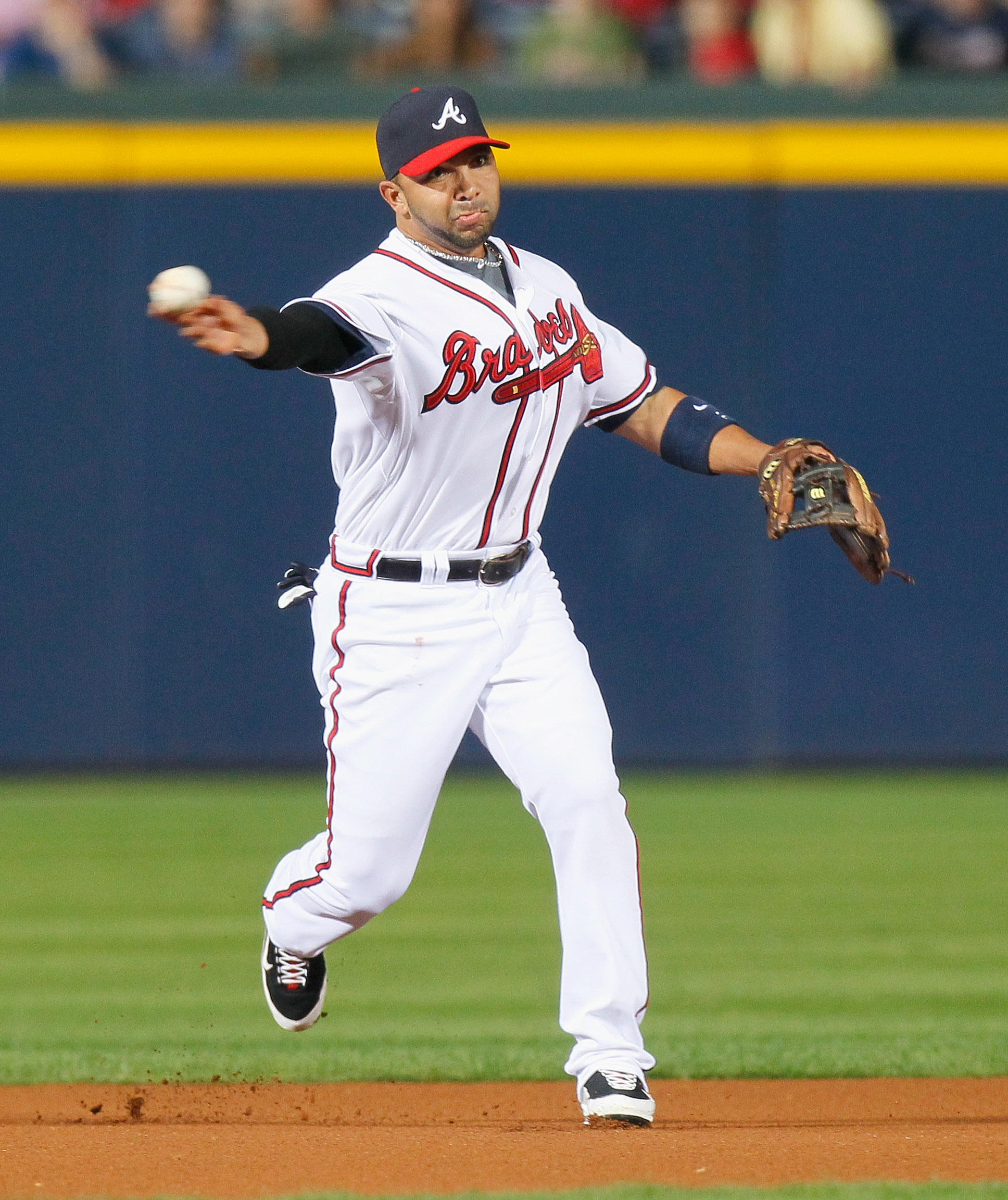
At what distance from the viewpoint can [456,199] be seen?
Answer: 3725 millimetres

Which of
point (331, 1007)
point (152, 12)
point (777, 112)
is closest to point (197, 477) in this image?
point (152, 12)

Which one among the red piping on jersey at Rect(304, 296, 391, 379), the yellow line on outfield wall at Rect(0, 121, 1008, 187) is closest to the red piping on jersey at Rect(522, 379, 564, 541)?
the red piping on jersey at Rect(304, 296, 391, 379)

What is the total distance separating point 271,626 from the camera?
8312 mm

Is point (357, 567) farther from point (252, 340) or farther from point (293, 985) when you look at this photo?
point (293, 985)

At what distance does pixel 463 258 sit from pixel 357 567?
632mm

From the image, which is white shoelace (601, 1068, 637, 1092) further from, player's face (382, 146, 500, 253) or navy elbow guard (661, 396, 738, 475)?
player's face (382, 146, 500, 253)

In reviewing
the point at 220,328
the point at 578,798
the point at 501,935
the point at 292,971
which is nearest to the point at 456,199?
the point at 220,328

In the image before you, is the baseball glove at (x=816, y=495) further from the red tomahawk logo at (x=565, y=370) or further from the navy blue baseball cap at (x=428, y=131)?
the navy blue baseball cap at (x=428, y=131)

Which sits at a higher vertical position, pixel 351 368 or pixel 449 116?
pixel 449 116

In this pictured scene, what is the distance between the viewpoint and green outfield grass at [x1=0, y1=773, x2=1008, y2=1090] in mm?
4633

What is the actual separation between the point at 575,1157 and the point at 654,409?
1525mm

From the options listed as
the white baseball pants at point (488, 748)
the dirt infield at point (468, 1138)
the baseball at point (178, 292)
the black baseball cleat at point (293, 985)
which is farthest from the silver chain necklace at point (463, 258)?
the dirt infield at point (468, 1138)

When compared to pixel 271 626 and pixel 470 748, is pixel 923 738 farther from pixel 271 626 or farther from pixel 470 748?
pixel 271 626

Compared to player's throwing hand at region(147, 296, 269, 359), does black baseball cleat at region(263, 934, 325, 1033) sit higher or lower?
lower
